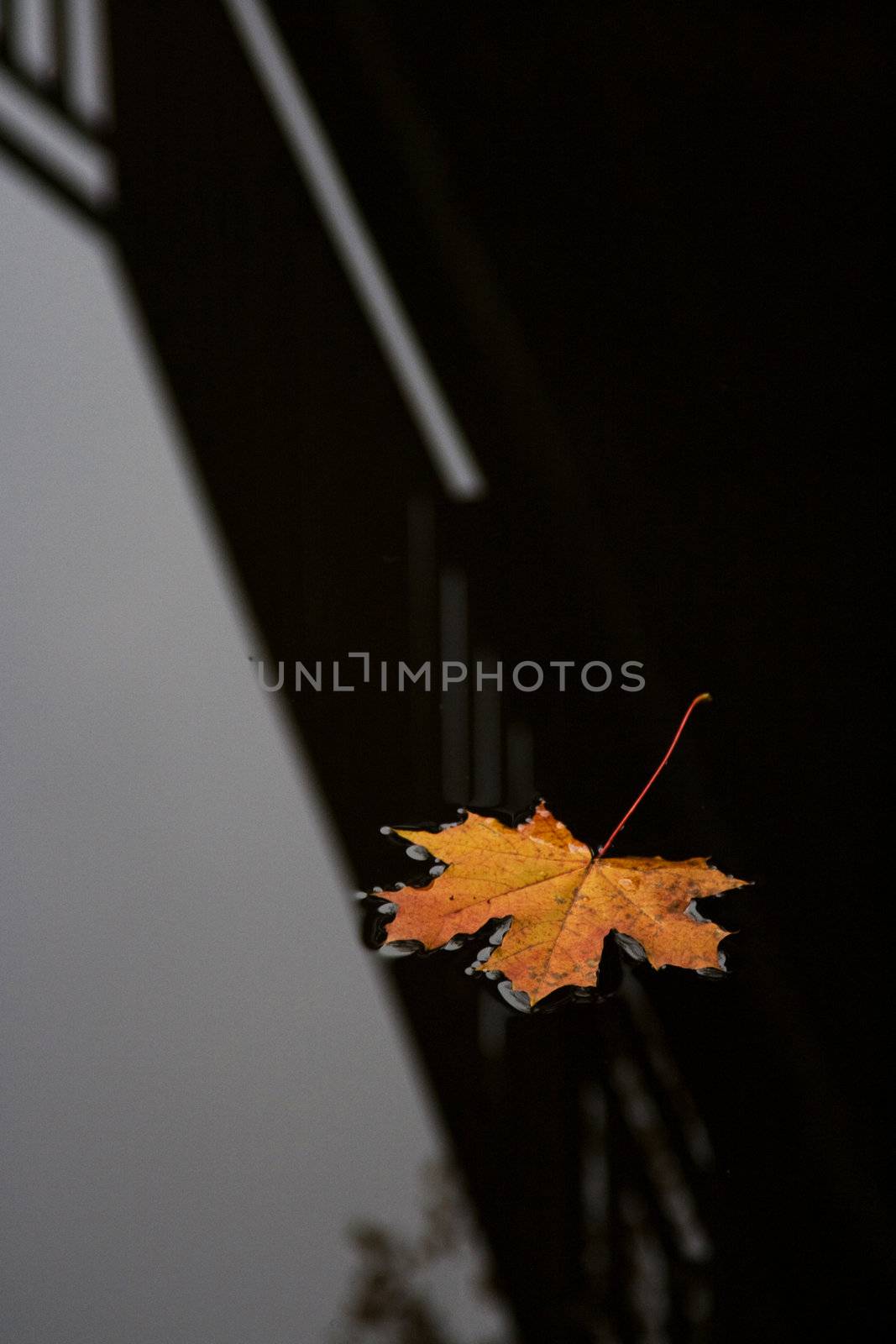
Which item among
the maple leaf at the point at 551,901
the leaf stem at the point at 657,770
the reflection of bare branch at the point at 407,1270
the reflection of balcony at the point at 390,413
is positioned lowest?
the reflection of bare branch at the point at 407,1270

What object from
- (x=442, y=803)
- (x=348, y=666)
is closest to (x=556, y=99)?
(x=348, y=666)

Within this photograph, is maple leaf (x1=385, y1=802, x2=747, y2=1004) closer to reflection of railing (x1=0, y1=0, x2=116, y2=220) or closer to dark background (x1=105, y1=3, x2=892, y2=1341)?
dark background (x1=105, y1=3, x2=892, y2=1341)

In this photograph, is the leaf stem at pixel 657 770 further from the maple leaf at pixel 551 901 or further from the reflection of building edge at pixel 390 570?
the reflection of building edge at pixel 390 570

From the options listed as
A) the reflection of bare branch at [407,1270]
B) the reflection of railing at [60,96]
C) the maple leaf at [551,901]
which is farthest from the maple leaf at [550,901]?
the reflection of railing at [60,96]

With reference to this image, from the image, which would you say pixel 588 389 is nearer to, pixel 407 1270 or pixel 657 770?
pixel 657 770

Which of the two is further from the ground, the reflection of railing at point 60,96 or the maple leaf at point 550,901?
the reflection of railing at point 60,96

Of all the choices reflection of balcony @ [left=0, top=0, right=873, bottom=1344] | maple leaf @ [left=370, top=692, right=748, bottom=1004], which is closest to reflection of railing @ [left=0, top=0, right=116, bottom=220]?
reflection of balcony @ [left=0, top=0, right=873, bottom=1344]

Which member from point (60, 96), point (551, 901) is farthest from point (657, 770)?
point (60, 96)
